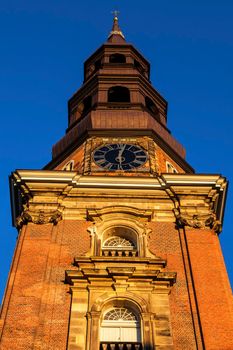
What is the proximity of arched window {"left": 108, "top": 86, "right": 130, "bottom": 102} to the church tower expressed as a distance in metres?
Answer: 2.68

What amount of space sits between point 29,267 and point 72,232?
2.29m

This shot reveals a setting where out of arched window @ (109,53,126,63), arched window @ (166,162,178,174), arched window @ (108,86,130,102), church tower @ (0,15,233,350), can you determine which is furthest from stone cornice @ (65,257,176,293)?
arched window @ (109,53,126,63)

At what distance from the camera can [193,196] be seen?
23.8m

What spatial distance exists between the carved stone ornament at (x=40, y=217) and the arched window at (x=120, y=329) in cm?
419

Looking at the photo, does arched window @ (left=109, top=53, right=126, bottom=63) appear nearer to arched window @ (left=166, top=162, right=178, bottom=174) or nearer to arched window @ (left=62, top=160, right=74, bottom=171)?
arched window @ (left=166, top=162, right=178, bottom=174)

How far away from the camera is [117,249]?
21.8 meters

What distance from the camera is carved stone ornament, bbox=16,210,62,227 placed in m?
22.3

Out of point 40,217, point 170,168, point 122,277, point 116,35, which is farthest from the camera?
point 116,35

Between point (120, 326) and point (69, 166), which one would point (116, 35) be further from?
point (120, 326)

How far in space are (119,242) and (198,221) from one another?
247 cm

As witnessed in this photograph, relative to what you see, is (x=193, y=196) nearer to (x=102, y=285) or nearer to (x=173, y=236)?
(x=173, y=236)

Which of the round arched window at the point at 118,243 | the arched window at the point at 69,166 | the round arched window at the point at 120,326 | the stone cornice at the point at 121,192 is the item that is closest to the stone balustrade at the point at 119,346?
the round arched window at the point at 120,326

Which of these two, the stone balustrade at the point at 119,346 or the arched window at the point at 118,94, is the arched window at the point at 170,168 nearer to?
the arched window at the point at 118,94

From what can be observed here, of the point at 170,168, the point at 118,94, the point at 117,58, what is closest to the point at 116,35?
the point at 117,58
